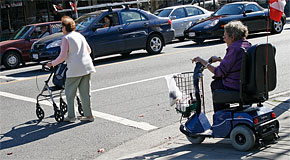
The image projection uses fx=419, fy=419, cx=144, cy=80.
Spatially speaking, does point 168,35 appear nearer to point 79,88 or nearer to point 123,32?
point 123,32

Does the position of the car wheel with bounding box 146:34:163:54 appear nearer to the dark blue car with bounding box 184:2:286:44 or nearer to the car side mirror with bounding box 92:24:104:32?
the car side mirror with bounding box 92:24:104:32

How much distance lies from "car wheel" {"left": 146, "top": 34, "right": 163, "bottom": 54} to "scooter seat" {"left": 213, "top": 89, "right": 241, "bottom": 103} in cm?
1005

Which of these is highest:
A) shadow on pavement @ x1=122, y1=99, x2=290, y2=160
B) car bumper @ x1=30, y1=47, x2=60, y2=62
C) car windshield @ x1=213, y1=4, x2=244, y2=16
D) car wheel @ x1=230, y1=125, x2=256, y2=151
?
car windshield @ x1=213, y1=4, x2=244, y2=16

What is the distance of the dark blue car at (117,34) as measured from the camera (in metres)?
13.8

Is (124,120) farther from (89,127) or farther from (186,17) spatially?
(186,17)

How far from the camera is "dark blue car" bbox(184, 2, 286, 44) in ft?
55.1

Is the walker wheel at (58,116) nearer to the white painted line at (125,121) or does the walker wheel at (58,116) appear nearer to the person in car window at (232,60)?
the white painted line at (125,121)

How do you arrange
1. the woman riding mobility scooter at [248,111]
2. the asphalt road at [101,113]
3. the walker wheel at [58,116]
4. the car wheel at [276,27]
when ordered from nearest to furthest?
the woman riding mobility scooter at [248,111]
the asphalt road at [101,113]
the walker wheel at [58,116]
the car wheel at [276,27]

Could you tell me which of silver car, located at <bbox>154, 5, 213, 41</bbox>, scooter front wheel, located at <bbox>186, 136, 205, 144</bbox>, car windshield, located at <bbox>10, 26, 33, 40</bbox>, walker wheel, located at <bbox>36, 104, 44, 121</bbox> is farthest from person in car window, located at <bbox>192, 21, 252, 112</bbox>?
silver car, located at <bbox>154, 5, 213, 41</bbox>

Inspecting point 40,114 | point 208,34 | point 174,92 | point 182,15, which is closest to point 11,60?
point 208,34

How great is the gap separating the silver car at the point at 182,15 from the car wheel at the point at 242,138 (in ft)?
50.2

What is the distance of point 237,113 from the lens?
194 inches

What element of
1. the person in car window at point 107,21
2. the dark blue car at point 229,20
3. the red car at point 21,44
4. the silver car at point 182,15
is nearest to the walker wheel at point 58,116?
the person in car window at point 107,21

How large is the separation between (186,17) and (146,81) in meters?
10.8
